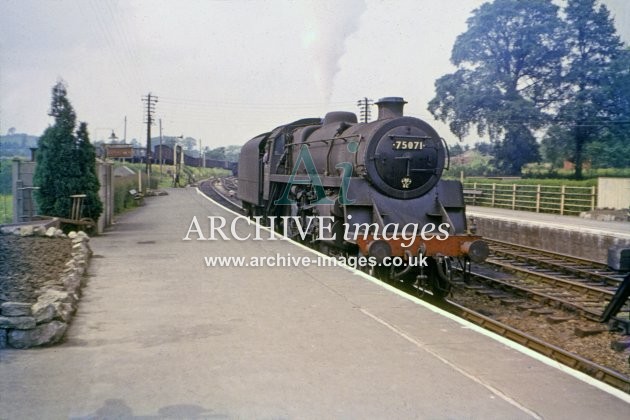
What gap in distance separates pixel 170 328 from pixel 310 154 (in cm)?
721

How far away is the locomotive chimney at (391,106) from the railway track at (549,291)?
10.2ft

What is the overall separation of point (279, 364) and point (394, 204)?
5.20 metres

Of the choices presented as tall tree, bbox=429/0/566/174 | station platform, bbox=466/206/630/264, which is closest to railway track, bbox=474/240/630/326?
station platform, bbox=466/206/630/264

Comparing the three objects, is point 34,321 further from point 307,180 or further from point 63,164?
point 63,164

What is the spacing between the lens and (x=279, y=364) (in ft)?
15.7

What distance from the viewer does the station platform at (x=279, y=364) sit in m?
3.97

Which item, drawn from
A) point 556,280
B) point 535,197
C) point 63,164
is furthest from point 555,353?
point 535,197

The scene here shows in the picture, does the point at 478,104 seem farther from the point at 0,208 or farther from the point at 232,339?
the point at 232,339

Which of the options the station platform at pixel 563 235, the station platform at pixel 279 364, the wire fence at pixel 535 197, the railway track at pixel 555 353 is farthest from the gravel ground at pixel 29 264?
the wire fence at pixel 535 197

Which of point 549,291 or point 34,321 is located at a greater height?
point 34,321

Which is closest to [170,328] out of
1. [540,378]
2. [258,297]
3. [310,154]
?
[258,297]

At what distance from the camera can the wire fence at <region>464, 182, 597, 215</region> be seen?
21594 mm

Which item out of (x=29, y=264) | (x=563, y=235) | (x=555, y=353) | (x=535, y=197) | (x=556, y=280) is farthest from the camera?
(x=535, y=197)

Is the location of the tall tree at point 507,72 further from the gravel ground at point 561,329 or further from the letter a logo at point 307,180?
the gravel ground at point 561,329
